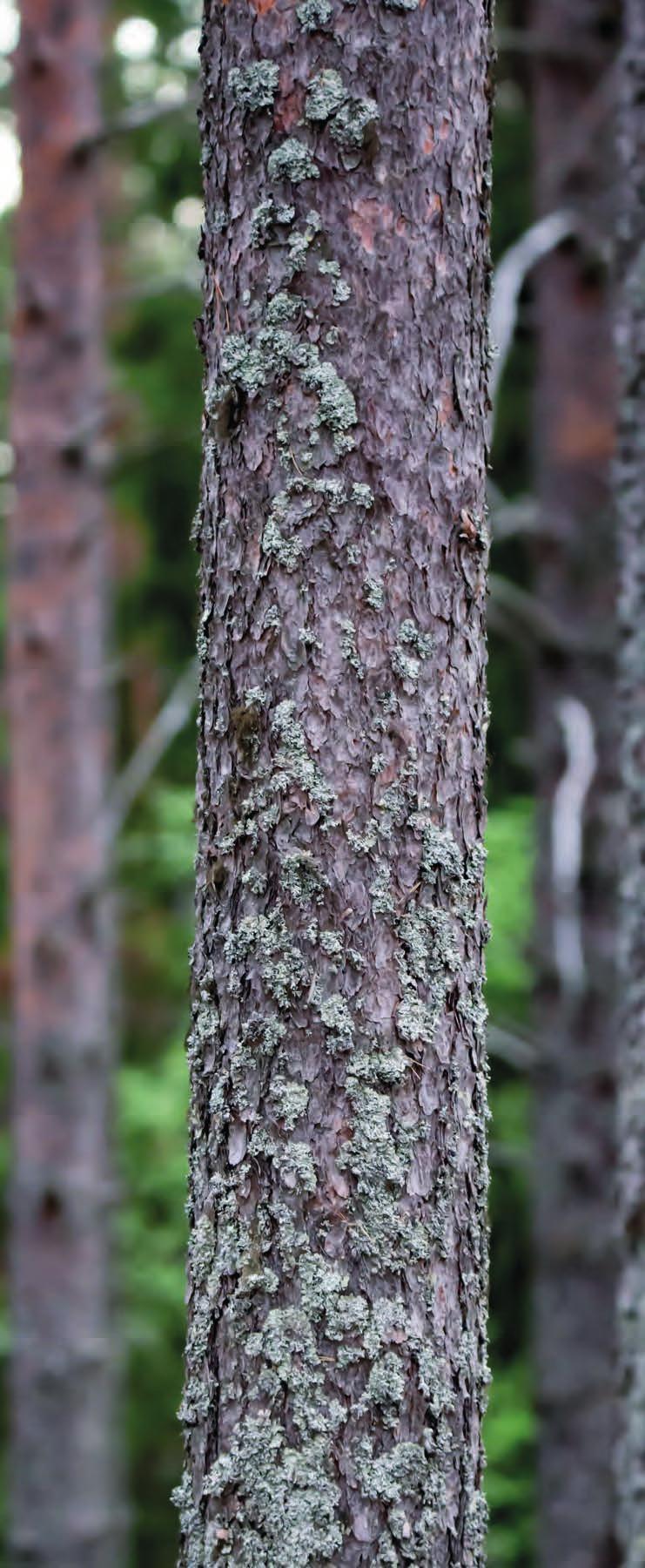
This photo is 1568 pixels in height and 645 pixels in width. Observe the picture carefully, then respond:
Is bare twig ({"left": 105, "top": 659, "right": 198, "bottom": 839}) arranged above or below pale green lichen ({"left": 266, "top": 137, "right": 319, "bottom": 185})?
above

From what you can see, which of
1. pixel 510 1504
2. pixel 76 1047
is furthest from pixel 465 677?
pixel 510 1504

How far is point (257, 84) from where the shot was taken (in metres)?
1.75

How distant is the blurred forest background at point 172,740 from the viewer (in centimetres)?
729

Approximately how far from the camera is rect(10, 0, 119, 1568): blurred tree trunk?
640cm

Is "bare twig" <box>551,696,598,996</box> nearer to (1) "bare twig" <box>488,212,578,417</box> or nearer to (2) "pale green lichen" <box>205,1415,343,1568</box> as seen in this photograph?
(1) "bare twig" <box>488,212,578,417</box>

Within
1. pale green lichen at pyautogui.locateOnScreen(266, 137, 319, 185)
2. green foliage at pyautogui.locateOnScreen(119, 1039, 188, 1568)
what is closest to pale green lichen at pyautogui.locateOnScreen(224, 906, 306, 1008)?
pale green lichen at pyautogui.locateOnScreen(266, 137, 319, 185)

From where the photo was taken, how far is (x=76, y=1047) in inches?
258

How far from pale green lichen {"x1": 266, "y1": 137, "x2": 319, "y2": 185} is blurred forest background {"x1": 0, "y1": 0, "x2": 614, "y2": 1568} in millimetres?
4772

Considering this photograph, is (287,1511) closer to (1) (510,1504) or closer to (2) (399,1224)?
(2) (399,1224)

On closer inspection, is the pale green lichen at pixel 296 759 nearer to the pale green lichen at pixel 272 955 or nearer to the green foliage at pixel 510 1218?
the pale green lichen at pixel 272 955

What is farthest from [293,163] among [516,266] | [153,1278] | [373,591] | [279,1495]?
[153,1278]

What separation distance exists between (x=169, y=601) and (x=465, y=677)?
363 inches

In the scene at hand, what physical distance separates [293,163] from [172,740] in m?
8.06

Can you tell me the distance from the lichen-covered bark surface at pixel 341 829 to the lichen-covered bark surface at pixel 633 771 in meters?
1.89
